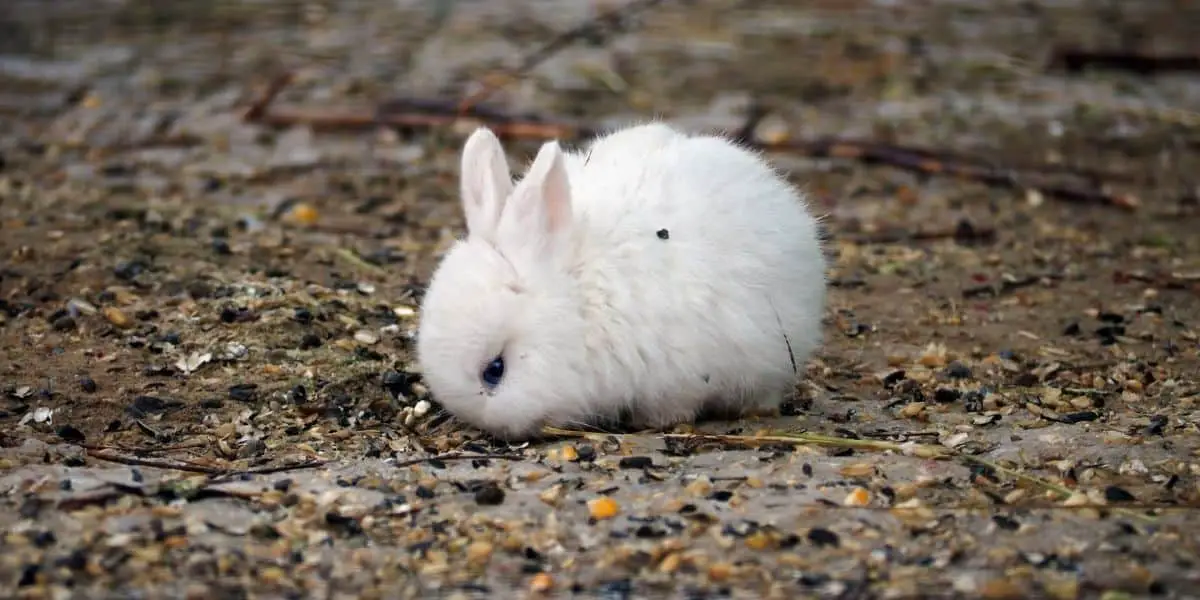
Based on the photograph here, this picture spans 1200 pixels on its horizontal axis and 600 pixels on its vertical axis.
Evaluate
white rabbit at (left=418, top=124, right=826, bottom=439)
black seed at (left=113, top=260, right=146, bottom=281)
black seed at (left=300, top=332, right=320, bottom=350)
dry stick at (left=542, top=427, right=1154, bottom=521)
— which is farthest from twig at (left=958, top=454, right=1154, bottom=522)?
black seed at (left=113, top=260, right=146, bottom=281)

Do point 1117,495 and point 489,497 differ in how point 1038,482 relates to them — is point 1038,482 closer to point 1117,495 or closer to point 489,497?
point 1117,495

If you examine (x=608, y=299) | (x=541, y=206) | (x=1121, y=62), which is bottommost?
(x=1121, y=62)

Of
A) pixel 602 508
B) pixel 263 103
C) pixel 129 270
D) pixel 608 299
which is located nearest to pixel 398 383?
pixel 608 299

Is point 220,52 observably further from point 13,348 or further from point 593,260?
point 593,260

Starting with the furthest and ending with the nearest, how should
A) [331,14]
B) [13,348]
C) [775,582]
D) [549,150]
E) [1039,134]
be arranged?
[331,14] → [1039,134] → [13,348] → [549,150] → [775,582]

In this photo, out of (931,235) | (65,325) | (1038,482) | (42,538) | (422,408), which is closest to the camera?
(42,538)

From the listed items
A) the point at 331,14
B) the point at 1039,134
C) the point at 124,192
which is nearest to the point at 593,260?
the point at 124,192
